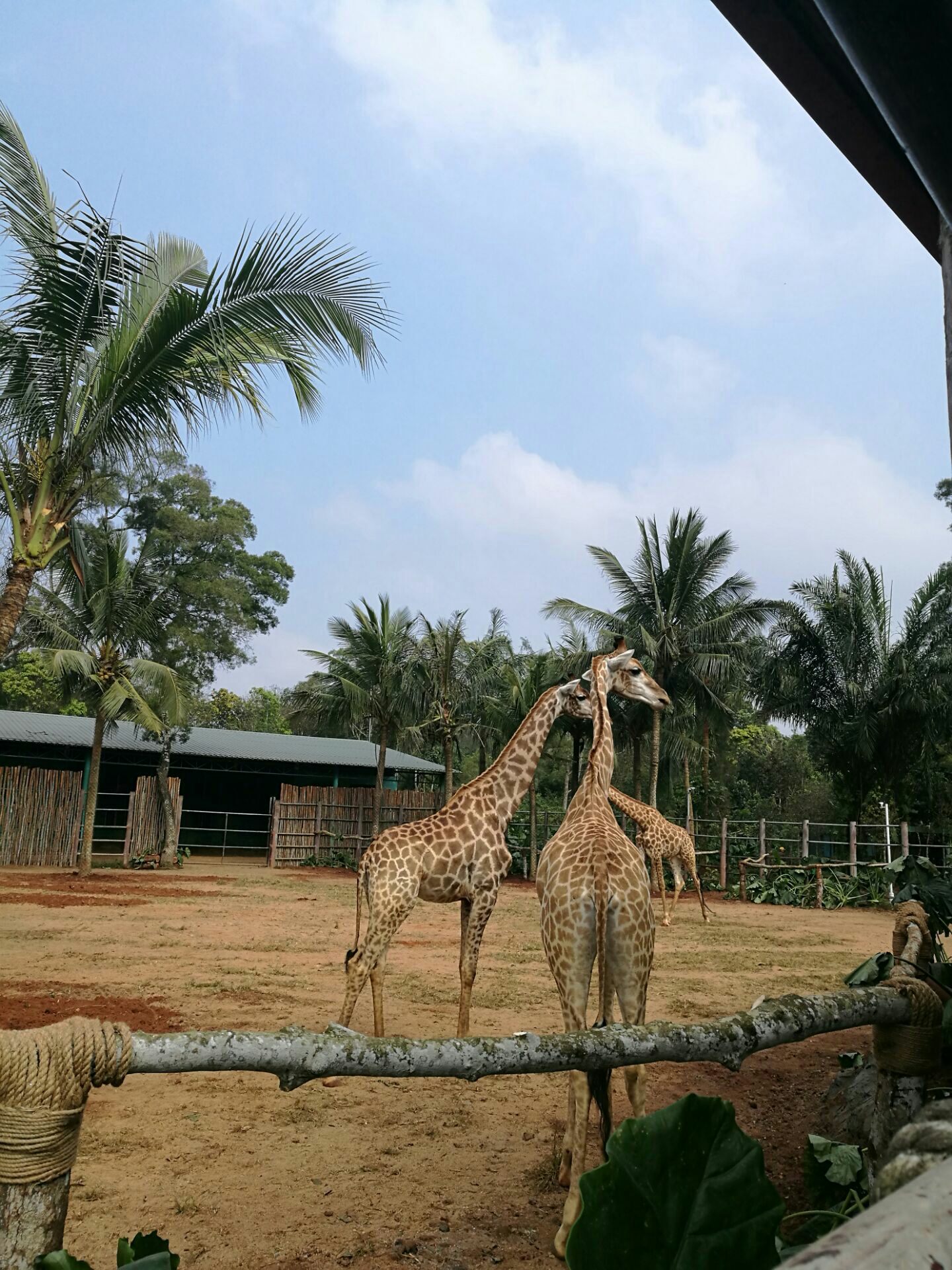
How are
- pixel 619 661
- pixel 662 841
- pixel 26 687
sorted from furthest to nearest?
pixel 26 687
pixel 662 841
pixel 619 661

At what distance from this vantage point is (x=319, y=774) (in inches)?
1005

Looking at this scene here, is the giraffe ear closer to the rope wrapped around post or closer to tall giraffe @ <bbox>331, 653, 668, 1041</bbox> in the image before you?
tall giraffe @ <bbox>331, 653, 668, 1041</bbox>

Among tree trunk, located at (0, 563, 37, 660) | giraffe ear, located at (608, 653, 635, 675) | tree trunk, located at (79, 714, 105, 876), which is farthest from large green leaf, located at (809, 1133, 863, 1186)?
tree trunk, located at (79, 714, 105, 876)

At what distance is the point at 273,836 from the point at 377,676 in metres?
4.60

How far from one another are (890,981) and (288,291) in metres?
6.11

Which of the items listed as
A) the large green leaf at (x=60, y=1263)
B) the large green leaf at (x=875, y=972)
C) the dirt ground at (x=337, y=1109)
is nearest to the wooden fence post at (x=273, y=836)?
the dirt ground at (x=337, y=1109)

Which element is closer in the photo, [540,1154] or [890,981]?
[890,981]

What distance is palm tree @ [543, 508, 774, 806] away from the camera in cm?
2175

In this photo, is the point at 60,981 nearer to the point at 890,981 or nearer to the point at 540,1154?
the point at 540,1154

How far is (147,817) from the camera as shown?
2033cm

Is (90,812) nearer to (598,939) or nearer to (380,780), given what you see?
(380,780)

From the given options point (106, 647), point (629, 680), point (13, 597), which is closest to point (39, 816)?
point (106, 647)

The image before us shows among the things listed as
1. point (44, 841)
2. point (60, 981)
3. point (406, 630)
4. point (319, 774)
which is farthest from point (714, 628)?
point (60, 981)

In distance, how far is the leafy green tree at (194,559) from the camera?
3050 centimetres
